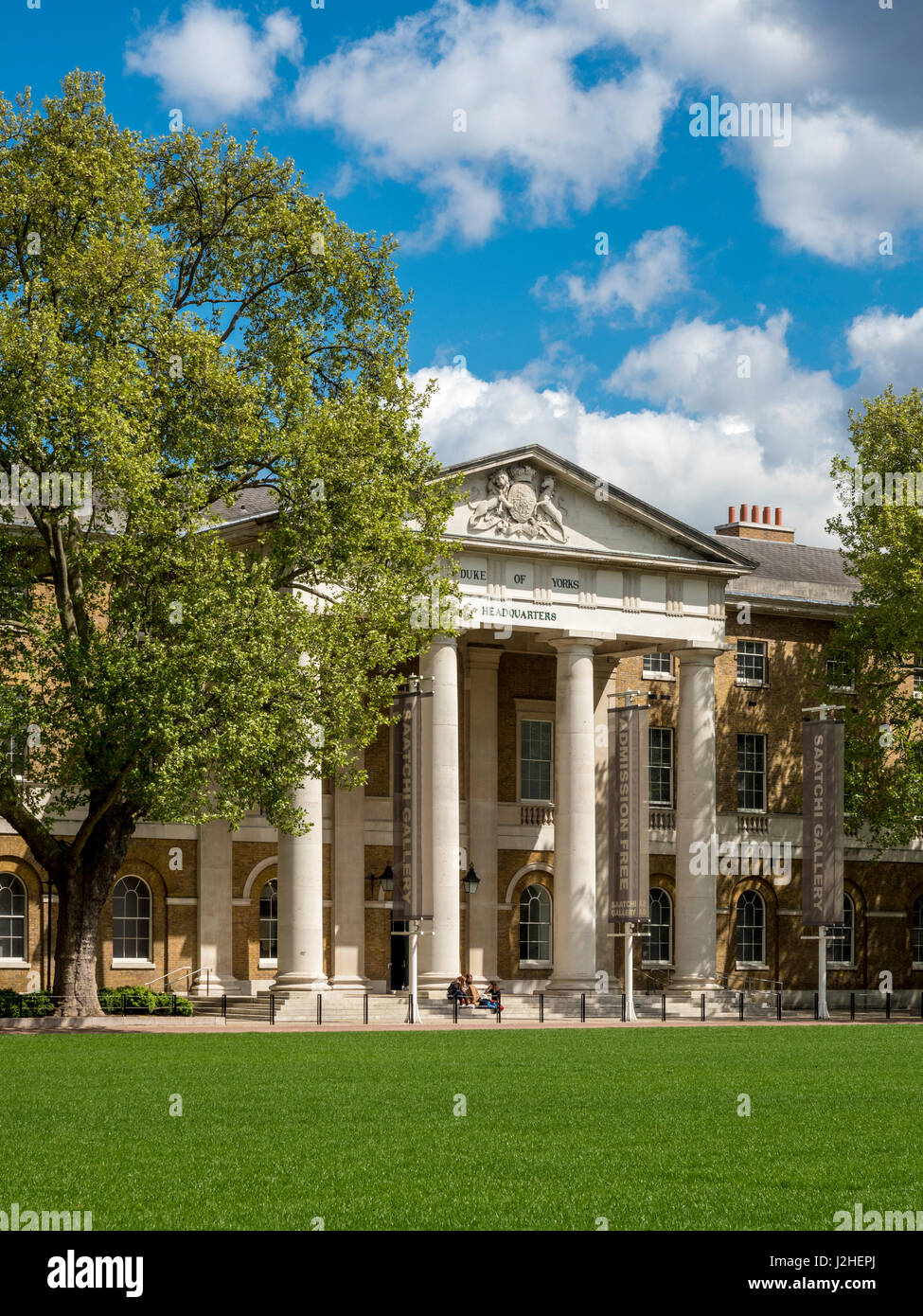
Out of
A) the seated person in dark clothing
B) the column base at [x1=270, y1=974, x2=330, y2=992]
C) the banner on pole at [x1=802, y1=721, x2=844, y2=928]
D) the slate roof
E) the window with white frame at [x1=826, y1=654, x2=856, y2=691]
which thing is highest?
the slate roof

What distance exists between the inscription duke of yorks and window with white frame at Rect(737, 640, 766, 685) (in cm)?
1137

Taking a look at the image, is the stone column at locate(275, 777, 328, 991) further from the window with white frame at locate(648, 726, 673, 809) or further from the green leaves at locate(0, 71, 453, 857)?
the window with white frame at locate(648, 726, 673, 809)

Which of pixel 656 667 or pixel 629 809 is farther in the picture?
pixel 656 667

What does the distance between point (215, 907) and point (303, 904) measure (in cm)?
496

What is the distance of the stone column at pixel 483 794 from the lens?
5341 centimetres

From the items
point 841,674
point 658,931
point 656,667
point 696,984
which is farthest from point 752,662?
point 696,984

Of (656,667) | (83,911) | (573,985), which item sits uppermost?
(656,667)

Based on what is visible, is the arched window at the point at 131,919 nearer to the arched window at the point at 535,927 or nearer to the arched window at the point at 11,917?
the arched window at the point at 11,917

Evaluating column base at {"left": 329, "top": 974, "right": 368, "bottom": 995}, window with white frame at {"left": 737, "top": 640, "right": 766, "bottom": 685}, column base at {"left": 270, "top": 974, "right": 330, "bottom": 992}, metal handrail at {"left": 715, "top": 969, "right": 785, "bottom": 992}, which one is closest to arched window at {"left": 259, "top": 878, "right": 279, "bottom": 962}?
column base at {"left": 329, "top": 974, "right": 368, "bottom": 995}

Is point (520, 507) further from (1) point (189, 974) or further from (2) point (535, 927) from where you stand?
(1) point (189, 974)

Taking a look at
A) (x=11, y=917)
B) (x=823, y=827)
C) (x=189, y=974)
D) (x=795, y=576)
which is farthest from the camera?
(x=795, y=576)

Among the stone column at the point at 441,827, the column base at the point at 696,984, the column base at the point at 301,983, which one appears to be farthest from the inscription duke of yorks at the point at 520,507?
the column base at the point at 696,984

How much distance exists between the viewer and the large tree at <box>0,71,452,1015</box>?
113 feet

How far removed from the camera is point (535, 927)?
54.9 m
